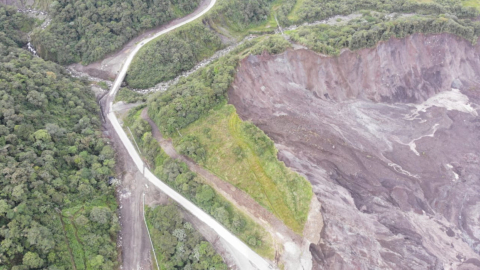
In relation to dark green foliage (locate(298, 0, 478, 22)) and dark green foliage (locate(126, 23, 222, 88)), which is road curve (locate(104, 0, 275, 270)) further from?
dark green foliage (locate(298, 0, 478, 22))

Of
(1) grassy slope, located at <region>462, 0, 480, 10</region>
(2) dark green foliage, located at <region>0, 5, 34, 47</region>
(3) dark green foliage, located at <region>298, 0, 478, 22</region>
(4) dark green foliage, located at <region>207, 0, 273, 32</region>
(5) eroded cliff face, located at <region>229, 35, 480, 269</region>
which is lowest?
(5) eroded cliff face, located at <region>229, 35, 480, 269</region>

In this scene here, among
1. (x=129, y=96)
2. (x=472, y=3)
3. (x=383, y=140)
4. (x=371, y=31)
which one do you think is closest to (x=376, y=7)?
(x=371, y=31)

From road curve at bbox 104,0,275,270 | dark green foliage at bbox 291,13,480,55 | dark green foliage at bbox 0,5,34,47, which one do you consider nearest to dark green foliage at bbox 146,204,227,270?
road curve at bbox 104,0,275,270

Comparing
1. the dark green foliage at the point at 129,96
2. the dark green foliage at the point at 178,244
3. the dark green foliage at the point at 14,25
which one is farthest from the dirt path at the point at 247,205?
→ the dark green foliage at the point at 14,25

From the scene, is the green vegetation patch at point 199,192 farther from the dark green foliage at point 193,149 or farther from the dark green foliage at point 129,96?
the dark green foliage at point 129,96

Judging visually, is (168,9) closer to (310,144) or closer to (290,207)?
(310,144)

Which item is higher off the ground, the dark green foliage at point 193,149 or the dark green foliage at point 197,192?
the dark green foliage at point 193,149

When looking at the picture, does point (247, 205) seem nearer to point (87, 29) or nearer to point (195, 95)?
point (195, 95)
